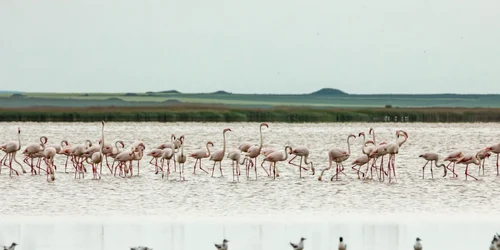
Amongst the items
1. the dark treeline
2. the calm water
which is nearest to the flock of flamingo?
the calm water

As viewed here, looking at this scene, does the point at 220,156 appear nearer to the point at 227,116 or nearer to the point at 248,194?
the point at 248,194

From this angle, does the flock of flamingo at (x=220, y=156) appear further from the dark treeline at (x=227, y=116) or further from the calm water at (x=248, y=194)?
the dark treeline at (x=227, y=116)

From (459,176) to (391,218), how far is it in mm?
6905

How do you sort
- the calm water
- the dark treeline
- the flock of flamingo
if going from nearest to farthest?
1. the calm water
2. the flock of flamingo
3. the dark treeline

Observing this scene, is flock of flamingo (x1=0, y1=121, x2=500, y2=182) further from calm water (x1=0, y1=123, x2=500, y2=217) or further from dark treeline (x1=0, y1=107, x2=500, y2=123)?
dark treeline (x1=0, y1=107, x2=500, y2=123)

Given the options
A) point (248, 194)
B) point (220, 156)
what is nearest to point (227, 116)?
point (220, 156)

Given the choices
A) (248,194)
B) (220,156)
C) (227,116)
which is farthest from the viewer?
(227,116)

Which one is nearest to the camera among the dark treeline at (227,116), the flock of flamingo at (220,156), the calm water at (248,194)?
the calm water at (248,194)

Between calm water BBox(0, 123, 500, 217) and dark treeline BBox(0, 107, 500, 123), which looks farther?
dark treeline BBox(0, 107, 500, 123)

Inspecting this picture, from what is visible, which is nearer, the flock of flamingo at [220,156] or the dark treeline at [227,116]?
the flock of flamingo at [220,156]

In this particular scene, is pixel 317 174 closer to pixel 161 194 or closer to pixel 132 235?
pixel 161 194

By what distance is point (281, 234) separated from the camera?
510 inches

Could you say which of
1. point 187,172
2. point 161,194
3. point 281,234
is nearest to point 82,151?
point 187,172

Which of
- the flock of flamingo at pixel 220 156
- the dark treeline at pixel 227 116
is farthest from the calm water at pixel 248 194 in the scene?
the dark treeline at pixel 227 116
